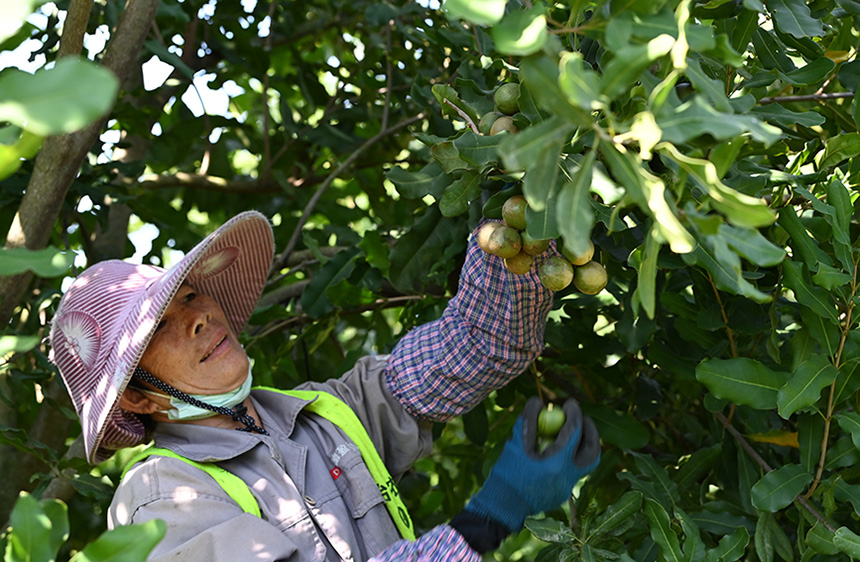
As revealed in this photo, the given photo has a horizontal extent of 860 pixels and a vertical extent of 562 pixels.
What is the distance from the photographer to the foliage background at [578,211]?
94cm

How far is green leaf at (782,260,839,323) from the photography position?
158 centimetres

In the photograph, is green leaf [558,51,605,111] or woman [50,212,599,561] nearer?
green leaf [558,51,605,111]

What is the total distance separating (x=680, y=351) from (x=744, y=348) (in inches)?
5.4

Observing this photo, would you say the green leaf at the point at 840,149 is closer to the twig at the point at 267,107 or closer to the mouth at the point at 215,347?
the mouth at the point at 215,347

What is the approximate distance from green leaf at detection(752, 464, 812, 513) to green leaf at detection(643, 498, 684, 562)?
0.55 ft

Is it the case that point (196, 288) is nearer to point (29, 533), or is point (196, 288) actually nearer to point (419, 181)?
point (419, 181)

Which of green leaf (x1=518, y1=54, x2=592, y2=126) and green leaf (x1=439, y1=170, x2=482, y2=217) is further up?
green leaf (x1=518, y1=54, x2=592, y2=126)

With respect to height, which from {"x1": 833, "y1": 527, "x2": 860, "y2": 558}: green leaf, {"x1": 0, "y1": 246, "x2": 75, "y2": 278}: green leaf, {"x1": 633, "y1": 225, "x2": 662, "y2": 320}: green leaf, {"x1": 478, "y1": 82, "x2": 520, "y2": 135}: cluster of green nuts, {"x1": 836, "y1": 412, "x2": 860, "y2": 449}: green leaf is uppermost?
{"x1": 0, "y1": 246, "x2": 75, "y2": 278}: green leaf

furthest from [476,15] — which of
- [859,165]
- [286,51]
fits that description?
Result: [286,51]

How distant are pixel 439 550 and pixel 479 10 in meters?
0.97

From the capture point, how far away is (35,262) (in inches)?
37.7

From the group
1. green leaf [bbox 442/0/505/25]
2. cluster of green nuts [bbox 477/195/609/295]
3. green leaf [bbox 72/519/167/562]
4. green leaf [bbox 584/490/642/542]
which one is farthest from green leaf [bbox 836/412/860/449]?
green leaf [bbox 72/519/167/562]

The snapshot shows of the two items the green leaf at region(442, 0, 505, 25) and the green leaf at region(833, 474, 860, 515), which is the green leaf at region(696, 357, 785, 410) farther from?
the green leaf at region(442, 0, 505, 25)

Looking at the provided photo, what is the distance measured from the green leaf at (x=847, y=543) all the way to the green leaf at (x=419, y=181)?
959mm
